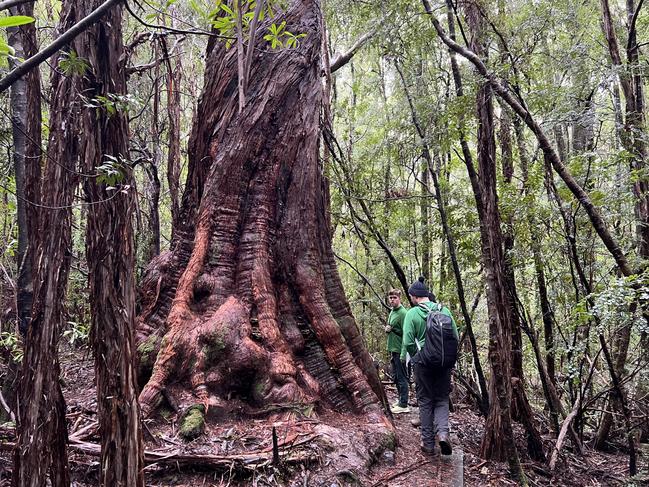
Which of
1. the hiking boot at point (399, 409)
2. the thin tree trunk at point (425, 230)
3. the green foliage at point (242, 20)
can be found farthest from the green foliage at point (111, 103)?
the thin tree trunk at point (425, 230)

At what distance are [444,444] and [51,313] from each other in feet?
15.0

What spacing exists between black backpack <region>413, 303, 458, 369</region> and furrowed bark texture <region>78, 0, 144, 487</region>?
12.6 ft

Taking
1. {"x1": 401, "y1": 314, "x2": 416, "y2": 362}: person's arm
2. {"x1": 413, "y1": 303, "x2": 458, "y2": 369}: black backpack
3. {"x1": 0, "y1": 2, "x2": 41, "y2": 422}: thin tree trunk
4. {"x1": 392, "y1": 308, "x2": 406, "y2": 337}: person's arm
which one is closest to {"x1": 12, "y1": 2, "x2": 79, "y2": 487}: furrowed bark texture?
{"x1": 0, "y1": 2, "x2": 41, "y2": 422}: thin tree trunk

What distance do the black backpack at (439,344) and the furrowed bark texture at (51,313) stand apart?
160 inches

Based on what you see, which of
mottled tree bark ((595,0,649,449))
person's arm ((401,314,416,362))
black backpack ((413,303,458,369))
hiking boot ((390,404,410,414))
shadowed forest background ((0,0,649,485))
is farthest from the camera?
hiking boot ((390,404,410,414))

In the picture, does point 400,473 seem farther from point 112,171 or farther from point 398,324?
point 112,171

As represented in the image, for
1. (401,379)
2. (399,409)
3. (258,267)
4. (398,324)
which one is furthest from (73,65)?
(399,409)

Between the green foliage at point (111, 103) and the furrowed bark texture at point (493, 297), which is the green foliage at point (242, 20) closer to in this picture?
the green foliage at point (111, 103)

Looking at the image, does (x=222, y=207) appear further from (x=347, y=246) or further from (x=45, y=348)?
(x=347, y=246)

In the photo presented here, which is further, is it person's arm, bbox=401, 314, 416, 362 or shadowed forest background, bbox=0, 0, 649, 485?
person's arm, bbox=401, 314, 416, 362

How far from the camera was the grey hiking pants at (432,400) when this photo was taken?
17.6 ft

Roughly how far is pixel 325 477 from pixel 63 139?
319cm

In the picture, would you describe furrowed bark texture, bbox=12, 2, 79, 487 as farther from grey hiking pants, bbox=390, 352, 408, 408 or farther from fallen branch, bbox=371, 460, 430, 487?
grey hiking pants, bbox=390, 352, 408, 408

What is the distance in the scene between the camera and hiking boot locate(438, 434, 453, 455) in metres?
5.19
